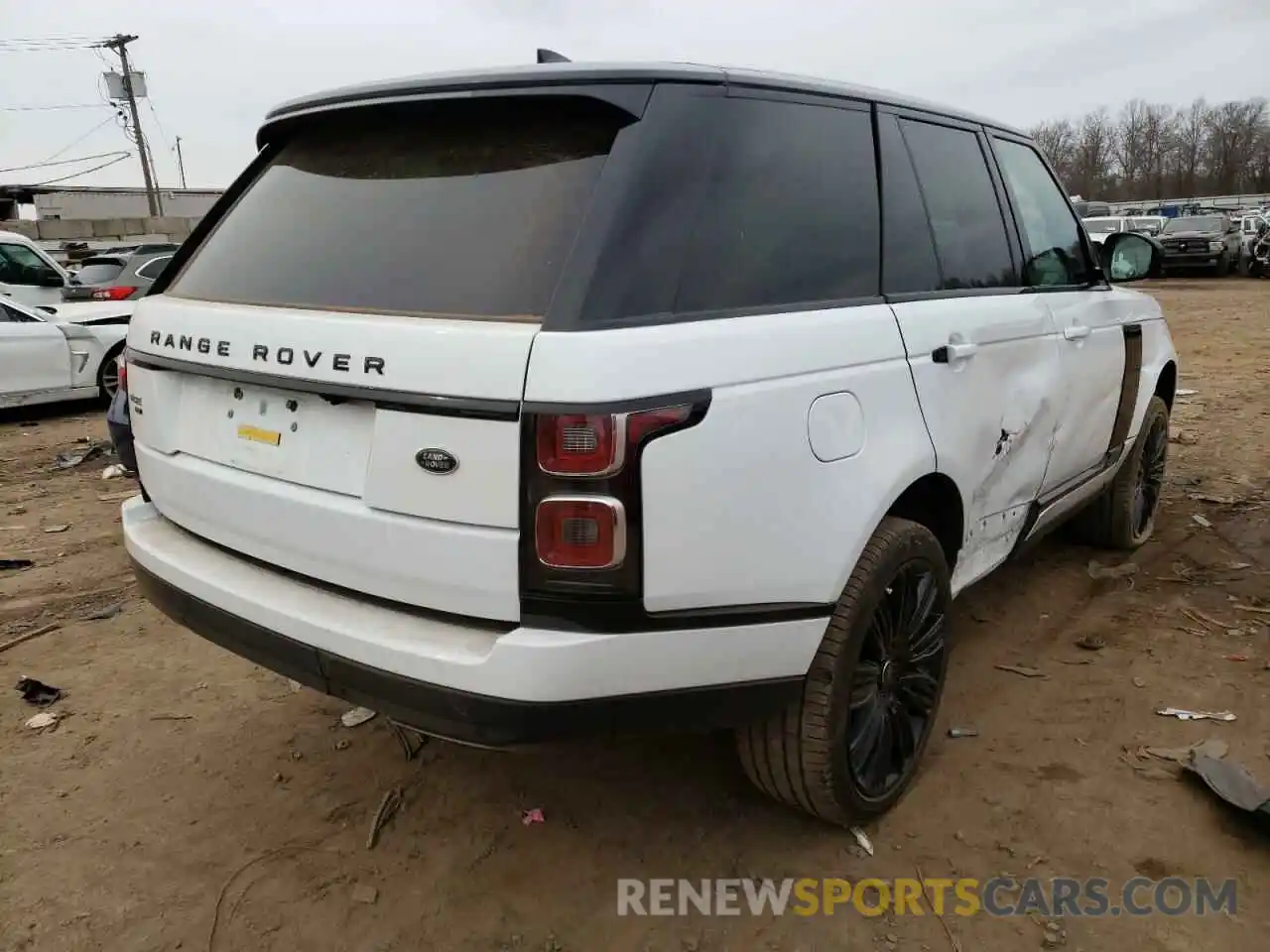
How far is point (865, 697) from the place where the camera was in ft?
8.05

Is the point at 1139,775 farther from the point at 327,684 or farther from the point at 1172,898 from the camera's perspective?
the point at 327,684

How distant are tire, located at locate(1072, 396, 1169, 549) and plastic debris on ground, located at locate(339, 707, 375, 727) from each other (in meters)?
3.34

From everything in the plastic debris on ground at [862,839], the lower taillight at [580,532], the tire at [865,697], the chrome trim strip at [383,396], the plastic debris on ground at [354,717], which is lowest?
the plastic debris on ground at [354,717]

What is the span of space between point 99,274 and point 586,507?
1478cm

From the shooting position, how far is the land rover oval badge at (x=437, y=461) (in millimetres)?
1844

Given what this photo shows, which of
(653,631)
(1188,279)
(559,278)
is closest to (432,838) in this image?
(653,631)

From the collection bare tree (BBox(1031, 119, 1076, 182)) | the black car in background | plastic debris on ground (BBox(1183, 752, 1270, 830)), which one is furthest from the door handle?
bare tree (BBox(1031, 119, 1076, 182))

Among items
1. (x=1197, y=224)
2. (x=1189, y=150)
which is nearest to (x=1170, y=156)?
(x=1189, y=150)

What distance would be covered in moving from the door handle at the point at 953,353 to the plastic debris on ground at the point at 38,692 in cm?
330

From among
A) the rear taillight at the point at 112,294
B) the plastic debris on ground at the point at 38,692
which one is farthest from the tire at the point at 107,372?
the plastic debris on ground at the point at 38,692

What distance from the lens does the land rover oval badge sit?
1.84 metres

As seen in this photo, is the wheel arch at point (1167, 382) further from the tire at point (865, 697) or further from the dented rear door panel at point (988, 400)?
the tire at point (865, 697)

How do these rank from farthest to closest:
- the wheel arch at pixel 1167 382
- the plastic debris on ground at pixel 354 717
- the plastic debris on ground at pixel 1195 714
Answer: the wheel arch at pixel 1167 382, the plastic debris on ground at pixel 354 717, the plastic debris on ground at pixel 1195 714

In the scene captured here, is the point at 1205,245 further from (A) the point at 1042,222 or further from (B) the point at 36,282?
(B) the point at 36,282
